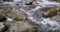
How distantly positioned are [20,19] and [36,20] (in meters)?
0.74

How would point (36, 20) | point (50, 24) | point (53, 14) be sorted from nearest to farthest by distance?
1. point (50, 24)
2. point (36, 20)
3. point (53, 14)

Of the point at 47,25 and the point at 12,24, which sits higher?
the point at 12,24

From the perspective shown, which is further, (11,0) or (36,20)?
(11,0)

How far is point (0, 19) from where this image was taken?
14.7 ft

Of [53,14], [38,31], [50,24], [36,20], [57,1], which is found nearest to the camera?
[38,31]

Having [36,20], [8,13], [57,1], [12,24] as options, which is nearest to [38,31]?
[12,24]

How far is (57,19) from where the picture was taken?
5.07 m

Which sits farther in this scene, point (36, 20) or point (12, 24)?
point (36, 20)

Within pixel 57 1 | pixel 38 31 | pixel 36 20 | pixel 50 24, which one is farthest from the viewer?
pixel 57 1

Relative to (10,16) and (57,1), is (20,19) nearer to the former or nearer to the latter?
(10,16)

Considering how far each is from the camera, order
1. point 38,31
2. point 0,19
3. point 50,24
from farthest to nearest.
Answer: point 50,24 → point 0,19 → point 38,31

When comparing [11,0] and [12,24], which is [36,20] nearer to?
[12,24]

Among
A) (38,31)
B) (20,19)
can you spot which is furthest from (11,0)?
(38,31)

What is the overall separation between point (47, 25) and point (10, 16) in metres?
1.21
